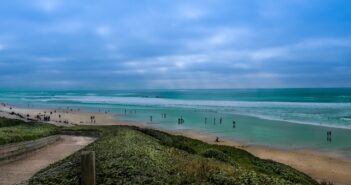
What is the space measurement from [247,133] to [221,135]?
398 centimetres

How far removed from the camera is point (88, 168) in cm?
905

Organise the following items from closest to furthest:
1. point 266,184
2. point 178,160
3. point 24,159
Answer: point 266,184 → point 178,160 → point 24,159

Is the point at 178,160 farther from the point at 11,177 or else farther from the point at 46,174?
the point at 11,177

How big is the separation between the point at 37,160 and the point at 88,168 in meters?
16.6

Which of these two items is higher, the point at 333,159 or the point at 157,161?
the point at 157,161

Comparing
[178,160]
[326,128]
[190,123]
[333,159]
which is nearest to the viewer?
[178,160]

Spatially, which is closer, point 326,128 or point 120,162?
point 120,162

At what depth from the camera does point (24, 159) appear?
24844 millimetres

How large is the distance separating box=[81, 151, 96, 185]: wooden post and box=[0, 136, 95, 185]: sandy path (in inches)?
419

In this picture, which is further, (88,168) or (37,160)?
(37,160)

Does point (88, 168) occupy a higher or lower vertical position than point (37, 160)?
higher

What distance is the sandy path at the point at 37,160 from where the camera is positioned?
64.2ft

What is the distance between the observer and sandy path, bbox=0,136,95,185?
19.6 meters

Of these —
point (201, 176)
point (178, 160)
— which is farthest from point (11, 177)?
point (201, 176)
